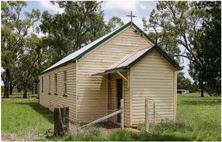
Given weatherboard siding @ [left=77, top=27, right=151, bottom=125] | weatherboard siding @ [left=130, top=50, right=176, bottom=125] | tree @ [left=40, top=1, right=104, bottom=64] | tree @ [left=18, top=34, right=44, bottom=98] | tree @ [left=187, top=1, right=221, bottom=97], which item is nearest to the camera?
weatherboard siding @ [left=130, top=50, right=176, bottom=125]

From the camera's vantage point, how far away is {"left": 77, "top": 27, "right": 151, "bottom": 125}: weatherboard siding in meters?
13.3

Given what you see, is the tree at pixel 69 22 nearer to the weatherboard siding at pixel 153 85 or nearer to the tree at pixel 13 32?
the tree at pixel 13 32

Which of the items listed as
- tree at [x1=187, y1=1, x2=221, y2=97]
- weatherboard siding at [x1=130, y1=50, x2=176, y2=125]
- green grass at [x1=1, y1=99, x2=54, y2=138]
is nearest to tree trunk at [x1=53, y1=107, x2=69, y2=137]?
green grass at [x1=1, y1=99, x2=54, y2=138]

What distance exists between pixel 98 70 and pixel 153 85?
129 inches

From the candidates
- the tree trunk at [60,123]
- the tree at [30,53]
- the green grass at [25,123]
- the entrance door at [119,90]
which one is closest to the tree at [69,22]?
the tree at [30,53]

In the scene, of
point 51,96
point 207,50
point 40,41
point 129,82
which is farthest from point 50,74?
point 40,41

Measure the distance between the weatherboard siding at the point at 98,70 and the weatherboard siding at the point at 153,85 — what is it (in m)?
2.67

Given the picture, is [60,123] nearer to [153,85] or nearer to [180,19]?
[153,85]

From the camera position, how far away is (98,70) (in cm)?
1378

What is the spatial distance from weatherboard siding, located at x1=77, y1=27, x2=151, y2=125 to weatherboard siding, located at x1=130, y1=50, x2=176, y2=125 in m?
2.67

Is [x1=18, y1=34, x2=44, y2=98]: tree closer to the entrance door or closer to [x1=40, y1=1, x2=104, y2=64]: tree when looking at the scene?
[x1=40, y1=1, x2=104, y2=64]: tree

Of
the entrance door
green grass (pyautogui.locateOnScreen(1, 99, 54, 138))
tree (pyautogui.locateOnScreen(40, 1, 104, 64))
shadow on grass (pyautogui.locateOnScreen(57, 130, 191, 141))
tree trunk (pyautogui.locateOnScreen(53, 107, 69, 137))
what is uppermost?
tree (pyautogui.locateOnScreen(40, 1, 104, 64))

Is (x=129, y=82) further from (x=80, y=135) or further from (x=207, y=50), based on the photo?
(x=207, y=50)

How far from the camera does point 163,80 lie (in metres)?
12.3
